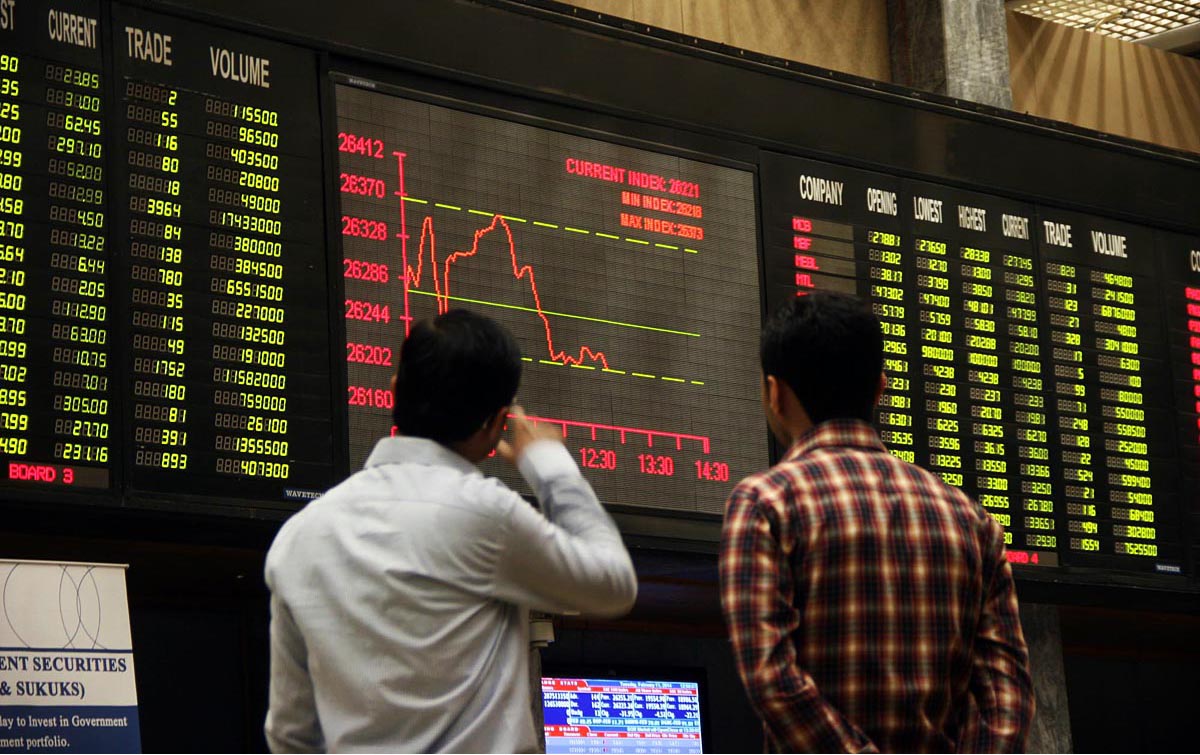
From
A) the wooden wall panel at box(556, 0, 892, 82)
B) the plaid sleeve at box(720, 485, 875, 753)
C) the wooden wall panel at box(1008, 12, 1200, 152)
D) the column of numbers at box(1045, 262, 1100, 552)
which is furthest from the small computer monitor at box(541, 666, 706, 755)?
the plaid sleeve at box(720, 485, 875, 753)

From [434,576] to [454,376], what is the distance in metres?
0.25

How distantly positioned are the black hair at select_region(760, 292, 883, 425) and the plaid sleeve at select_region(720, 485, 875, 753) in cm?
22

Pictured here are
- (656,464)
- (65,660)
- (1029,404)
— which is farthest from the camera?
(1029,404)

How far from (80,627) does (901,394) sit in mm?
2732

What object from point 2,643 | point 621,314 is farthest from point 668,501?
point 2,643

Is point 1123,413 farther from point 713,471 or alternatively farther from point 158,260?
point 158,260

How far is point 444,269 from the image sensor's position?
4.94 meters

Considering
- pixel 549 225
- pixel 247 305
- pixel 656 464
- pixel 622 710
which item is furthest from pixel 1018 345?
pixel 247 305

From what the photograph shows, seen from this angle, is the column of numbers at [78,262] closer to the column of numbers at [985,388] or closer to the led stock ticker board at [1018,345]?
the led stock ticker board at [1018,345]

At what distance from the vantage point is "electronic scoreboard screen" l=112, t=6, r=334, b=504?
4398 millimetres

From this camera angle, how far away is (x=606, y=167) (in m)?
5.37

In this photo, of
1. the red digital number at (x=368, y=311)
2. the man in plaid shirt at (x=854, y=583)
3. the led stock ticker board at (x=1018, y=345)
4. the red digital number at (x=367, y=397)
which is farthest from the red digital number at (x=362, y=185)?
the man in plaid shirt at (x=854, y=583)

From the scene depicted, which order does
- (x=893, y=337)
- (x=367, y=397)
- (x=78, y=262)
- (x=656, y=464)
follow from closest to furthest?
(x=78, y=262)
(x=367, y=397)
(x=656, y=464)
(x=893, y=337)

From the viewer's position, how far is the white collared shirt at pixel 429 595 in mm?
2236
